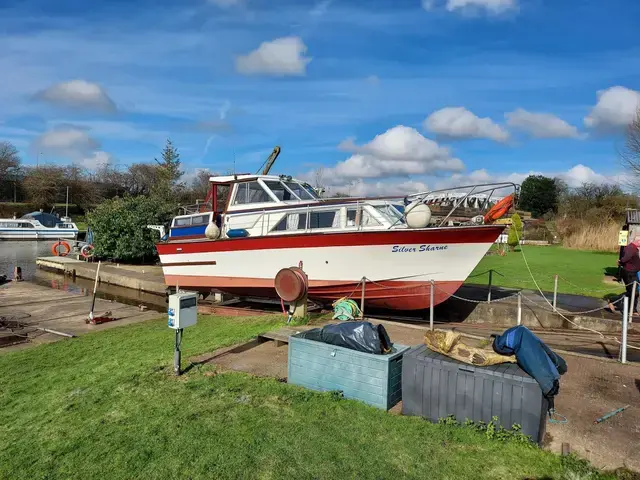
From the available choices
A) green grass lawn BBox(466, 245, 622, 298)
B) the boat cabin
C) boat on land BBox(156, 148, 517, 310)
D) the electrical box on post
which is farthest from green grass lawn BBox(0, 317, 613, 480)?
green grass lawn BBox(466, 245, 622, 298)

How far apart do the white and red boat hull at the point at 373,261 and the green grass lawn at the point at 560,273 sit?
9.19ft

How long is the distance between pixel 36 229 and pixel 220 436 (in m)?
47.2

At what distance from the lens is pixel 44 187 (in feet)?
198

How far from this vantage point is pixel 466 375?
4.57 m

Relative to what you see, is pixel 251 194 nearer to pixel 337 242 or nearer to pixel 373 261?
pixel 337 242

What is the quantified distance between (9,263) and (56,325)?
19.9m

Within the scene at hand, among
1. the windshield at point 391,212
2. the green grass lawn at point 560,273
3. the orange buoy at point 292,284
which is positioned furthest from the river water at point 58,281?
the green grass lawn at point 560,273

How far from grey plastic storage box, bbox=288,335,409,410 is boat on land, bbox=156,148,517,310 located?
159 inches

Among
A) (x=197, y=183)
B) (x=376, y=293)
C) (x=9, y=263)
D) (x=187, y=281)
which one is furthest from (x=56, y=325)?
(x=197, y=183)

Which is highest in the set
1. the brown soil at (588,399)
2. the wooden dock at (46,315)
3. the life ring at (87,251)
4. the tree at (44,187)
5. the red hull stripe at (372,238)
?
the tree at (44,187)

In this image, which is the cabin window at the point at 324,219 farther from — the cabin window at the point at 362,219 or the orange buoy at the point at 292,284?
the orange buoy at the point at 292,284

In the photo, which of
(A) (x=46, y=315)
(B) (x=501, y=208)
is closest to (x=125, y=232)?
(A) (x=46, y=315)

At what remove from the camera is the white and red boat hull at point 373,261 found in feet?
33.1

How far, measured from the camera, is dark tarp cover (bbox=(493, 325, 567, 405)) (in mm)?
4211
